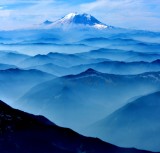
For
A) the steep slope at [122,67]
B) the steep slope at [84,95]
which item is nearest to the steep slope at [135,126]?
the steep slope at [84,95]

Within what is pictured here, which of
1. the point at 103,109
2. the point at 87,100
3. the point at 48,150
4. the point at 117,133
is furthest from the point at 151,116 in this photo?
the point at 48,150

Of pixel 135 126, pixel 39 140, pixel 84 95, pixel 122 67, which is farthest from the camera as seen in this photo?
pixel 122 67

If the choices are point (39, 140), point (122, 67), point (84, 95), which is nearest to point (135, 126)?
point (39, 140)

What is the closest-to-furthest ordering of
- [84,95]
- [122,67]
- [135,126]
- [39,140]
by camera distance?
[39,140] → [135,126] → [84,95] → [122,67]

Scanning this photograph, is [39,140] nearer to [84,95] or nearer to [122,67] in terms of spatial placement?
[84,95]

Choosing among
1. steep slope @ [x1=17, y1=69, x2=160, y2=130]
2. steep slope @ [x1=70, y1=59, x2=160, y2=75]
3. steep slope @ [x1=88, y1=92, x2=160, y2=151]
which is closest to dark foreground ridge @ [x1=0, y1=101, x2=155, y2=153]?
steep slope @ [x1=88, y1=92, x2=160, y2=151]

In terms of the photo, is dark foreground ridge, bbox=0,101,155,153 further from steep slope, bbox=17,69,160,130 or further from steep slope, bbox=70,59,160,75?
steep slope, bbox=70,59,160,75
